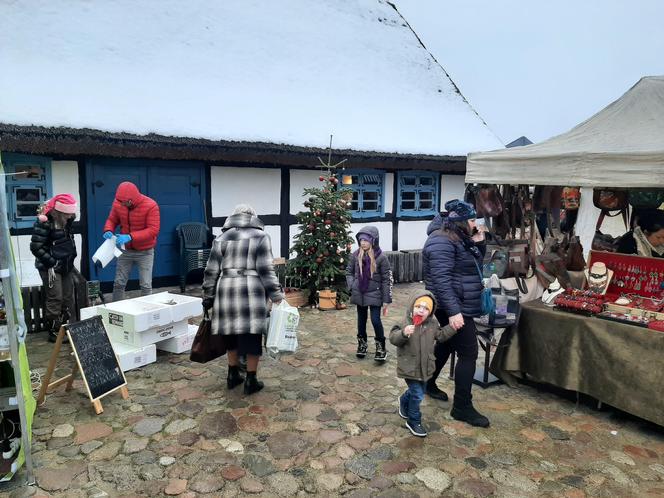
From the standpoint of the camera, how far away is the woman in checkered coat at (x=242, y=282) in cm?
462

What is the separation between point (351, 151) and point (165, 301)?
4918 millimetres

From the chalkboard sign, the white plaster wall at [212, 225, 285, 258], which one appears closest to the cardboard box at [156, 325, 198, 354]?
the chalkboard sign

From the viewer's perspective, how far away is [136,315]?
208 inches

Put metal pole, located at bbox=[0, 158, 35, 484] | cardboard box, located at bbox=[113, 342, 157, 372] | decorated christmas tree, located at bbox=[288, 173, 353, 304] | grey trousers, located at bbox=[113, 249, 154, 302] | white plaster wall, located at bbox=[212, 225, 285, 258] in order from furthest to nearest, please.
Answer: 1. white plaster wall, located at bbox=[212, 225, 285, 258]
2. decorated christmas tree, located at bbox=[288, 173, 353, 304]
3. grey trousers, located at bbox=[113, 249, 154, 302]
4. cardboard box, located at bbox=[113, 342, 157, 372]
5. metal pole, located at bbox=[0, 158, 35, 484]

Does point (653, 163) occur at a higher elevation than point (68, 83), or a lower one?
lower

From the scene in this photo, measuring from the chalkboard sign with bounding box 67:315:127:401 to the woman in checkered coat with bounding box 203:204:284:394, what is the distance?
1.01 m

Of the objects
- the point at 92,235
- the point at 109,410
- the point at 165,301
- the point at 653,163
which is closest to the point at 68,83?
the point at 92,235

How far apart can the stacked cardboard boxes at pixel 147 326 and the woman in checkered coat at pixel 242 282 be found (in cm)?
107

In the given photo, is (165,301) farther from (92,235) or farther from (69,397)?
(92,235)

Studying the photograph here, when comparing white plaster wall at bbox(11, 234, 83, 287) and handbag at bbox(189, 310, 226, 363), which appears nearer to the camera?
handbag at bbox(189, 310, 226, 363)

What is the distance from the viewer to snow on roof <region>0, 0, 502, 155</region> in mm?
7848

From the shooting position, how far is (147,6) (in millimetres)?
9852

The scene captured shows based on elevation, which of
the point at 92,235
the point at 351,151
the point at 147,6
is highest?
the point at 147,6

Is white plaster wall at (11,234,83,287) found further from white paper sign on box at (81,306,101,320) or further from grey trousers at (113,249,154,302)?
grey trousers at (113,249,154,302)
